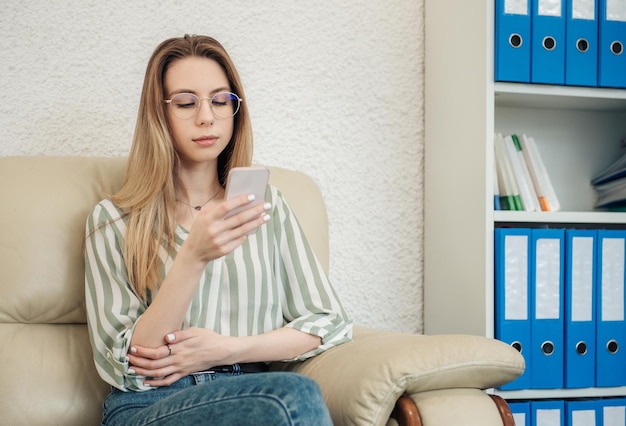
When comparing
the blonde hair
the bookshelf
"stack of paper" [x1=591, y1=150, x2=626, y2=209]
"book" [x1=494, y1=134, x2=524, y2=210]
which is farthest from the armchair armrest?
"stack of paper" [x1=591, y1=150, x2=626, y2=209]

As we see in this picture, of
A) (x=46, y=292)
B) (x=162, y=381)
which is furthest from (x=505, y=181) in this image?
(x=46, y=292)

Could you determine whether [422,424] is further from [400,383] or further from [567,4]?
[567,4]

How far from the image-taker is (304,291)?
4.64 feet

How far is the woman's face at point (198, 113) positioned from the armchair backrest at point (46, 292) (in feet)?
0.86

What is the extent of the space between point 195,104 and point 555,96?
3.01 ft

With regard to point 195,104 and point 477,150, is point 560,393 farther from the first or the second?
point 195,104

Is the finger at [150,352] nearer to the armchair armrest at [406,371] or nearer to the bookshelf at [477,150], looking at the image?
the armchair armrest at [406,371]

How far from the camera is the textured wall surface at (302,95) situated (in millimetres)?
1776

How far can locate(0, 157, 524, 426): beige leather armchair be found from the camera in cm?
114

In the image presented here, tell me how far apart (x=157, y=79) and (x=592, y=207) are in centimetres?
128

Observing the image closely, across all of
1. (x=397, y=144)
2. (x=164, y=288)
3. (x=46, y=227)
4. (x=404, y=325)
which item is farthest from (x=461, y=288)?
(x=46, y=227)

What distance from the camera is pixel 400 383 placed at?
113 cm

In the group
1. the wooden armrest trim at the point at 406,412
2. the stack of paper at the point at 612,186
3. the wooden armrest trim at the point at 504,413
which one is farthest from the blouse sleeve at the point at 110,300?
the stack of paper at the point at 612,186

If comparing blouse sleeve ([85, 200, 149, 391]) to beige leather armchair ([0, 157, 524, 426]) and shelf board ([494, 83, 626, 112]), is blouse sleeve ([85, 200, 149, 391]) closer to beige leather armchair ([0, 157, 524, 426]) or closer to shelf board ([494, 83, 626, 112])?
beige leather armchair ([0, 157, 524, 426])
